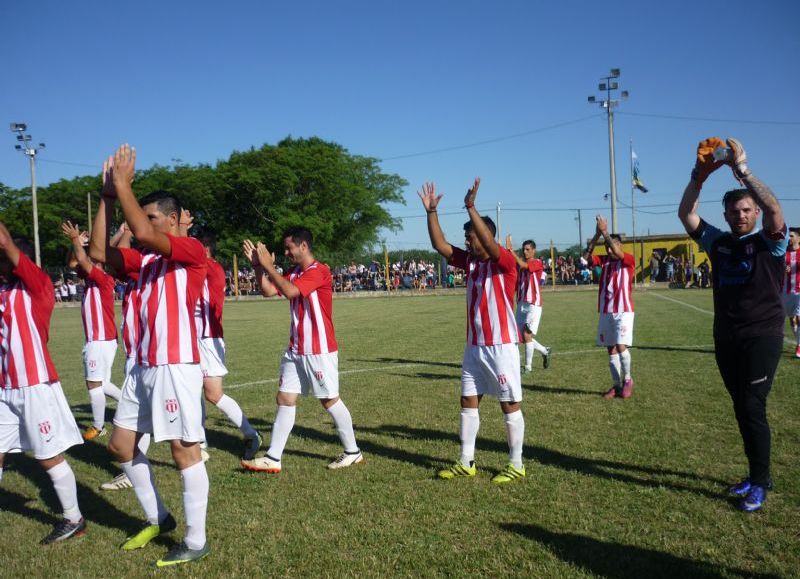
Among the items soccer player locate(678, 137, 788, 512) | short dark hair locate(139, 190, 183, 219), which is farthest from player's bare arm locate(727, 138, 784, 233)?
short dark hair locate(139, 190, 183, 219)

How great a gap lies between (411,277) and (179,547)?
43.2m

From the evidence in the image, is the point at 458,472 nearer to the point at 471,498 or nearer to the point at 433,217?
the point at 471,498

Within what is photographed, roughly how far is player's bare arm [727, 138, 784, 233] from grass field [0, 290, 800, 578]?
7.22 ft

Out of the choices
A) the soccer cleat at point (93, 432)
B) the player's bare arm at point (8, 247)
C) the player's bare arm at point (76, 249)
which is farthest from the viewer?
the soccer cleat at point (93, 432)

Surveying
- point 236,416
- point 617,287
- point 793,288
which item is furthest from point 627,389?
point 793,288

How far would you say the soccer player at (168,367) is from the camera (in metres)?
4.24

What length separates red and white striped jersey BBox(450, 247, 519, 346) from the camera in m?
5.79

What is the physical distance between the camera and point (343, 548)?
14.4 feet

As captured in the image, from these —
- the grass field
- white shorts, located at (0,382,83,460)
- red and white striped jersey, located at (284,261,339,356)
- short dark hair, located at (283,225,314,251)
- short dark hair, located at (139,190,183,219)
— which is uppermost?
short dark hair, located at (139,190,183,219)

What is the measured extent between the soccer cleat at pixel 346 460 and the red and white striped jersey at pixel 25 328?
268cm

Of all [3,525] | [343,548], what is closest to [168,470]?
[3,525]

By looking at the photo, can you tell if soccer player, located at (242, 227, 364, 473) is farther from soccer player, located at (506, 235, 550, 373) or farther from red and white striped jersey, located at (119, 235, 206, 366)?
soccer player, located at (506, 235, 550, 373)

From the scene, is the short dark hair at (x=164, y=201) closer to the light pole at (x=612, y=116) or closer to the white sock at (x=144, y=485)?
the white sock at (x=144, y=485)

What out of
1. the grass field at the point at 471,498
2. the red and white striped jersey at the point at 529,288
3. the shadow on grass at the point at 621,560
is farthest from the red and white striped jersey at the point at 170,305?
the red and white striped jersey at the point at 529,288
